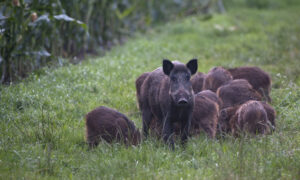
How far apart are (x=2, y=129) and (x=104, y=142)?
4.49 ft

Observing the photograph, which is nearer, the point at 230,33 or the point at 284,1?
the point at 230,33

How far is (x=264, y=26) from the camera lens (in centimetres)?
1622

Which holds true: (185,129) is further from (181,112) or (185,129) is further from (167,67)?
(167,67)

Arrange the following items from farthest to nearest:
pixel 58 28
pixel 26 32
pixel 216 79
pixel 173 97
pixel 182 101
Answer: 1. pixel 58 28
2. pixel 26 32
3. pixel 216 79
4. pixel 173 97
5. pixel 182 101

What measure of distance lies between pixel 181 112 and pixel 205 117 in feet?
2.64

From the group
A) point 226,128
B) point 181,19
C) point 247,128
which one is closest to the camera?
point 247,128

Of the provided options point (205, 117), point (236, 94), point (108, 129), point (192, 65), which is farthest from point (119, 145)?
point (236, 94)

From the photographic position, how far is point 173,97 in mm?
5742

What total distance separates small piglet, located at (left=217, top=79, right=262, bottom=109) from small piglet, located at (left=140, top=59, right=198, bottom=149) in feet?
5.19

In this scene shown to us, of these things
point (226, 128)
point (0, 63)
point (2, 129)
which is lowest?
point (226, 128)

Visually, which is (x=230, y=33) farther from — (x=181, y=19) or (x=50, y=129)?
(x=50, y=129)

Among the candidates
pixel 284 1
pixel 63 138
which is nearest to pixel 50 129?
pixel 63 138

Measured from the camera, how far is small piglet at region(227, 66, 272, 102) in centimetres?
829

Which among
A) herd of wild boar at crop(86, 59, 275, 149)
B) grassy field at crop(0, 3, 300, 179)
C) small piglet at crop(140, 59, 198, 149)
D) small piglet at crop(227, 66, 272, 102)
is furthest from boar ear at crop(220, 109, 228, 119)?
small piglet at crop(227, 66, 272, 102)
